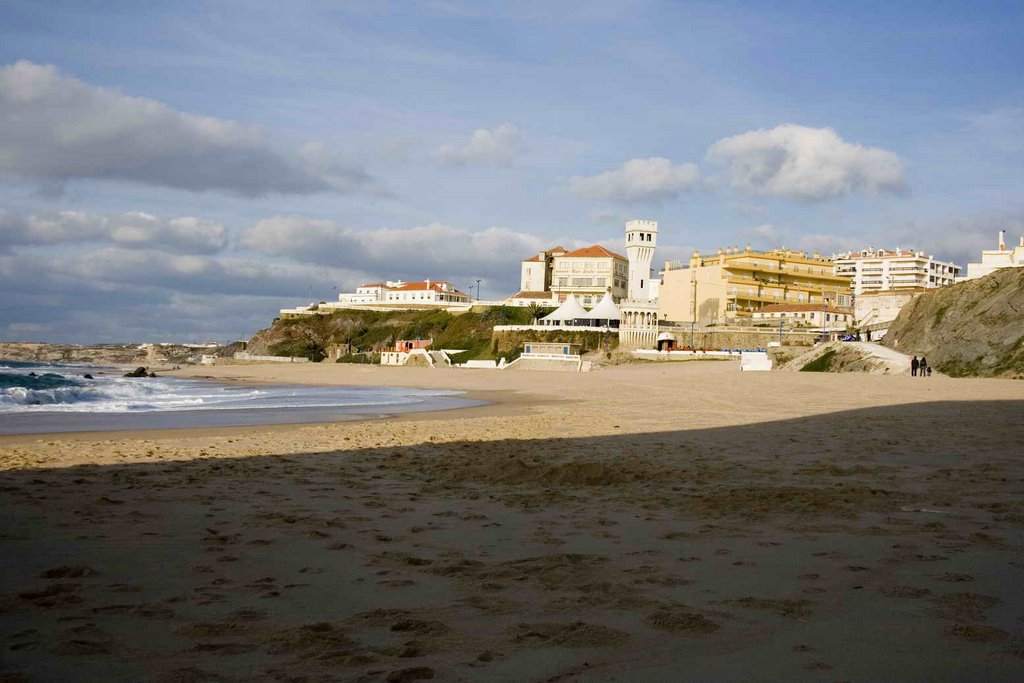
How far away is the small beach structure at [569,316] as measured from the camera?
77.2m

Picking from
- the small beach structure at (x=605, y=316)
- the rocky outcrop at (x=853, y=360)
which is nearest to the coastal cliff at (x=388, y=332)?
the small beach structure at (x=605, y=316)

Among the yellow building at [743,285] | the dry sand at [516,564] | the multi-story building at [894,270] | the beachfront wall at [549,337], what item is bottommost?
the dry sand at [516,564]

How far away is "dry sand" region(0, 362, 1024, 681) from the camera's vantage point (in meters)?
3.44

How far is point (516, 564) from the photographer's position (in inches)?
200

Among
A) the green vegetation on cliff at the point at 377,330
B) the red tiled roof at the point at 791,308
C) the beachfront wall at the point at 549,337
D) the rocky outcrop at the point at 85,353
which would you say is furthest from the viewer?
the rocky outcrop at the point at 85,353

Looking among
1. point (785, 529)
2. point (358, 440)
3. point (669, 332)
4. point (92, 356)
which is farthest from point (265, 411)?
point (92, 356)

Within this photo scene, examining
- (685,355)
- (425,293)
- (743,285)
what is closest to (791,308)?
(743,285)

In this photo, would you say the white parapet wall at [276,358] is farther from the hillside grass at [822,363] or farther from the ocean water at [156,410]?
the hillside grass at [822,363]

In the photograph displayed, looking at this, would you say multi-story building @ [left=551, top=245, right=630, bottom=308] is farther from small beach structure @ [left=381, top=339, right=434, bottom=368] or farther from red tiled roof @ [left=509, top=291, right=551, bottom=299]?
small beach structure @ [left=381, top=339, right=434, bottom=368]

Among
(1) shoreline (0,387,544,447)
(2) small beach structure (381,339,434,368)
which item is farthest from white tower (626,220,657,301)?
(1) shoreline (0,387,544,447)

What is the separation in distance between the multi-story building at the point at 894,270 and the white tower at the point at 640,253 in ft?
110

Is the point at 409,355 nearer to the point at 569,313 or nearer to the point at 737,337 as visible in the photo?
the point at 569,313

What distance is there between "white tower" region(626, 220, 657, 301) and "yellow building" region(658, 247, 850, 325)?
9797mm

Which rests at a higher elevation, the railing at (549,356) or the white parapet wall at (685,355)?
the white parapet wall at (685,355)
